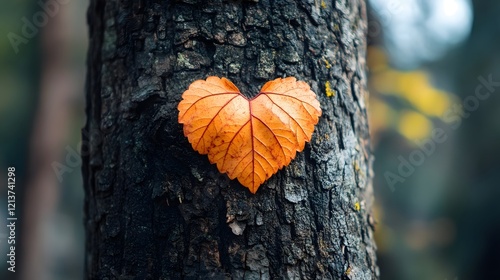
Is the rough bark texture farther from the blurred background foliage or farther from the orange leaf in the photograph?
the blurred background foliage

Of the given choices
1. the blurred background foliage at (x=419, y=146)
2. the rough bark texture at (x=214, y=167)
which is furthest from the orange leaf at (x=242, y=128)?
the blurred background foliage at (x=419, y=146)

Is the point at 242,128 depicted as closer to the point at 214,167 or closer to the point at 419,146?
the point at 214,167

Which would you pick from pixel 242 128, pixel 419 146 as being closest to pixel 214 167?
pixel 242 128

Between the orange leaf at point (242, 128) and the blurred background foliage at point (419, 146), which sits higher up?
the blurred background foliage at point (419, 146)

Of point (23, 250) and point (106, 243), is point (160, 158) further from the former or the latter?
point (23, 250)

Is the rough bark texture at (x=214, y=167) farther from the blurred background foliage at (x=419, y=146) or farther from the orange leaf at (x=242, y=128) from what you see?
the blurred background foliage at (x=419, y=146)

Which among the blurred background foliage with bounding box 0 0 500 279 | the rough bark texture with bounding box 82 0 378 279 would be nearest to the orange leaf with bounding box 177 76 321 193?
the rough bark texture with bounding box 82 0 378 279
